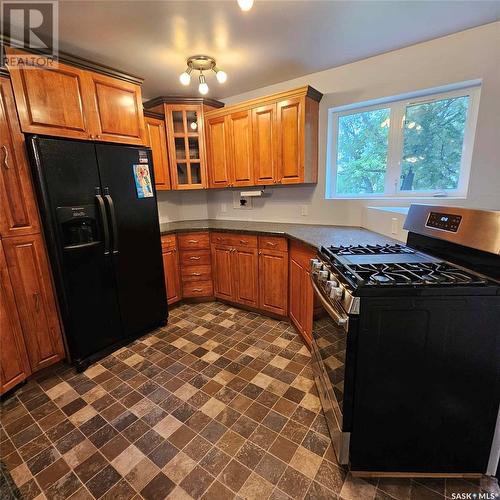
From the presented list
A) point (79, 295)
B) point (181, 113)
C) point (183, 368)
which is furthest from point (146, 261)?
point (181, 113)

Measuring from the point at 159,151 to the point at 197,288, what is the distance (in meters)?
1.66

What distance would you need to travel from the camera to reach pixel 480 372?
113cm

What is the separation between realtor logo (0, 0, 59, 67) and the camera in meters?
1.56

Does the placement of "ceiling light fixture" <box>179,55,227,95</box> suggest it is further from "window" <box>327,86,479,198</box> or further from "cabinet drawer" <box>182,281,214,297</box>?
"cabinet drawer" <box>182,281,214,297</box>

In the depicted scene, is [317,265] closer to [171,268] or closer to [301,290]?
[301,290]

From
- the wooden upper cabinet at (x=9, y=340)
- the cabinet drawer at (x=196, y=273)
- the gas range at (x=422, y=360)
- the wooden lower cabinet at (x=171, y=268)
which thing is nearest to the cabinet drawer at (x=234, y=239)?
the cabinet drawer at (x=196, y=273)

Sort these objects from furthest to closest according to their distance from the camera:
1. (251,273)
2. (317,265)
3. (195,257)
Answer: (195,257) → (251,273) → (317,265)

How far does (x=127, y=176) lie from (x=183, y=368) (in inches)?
64.5

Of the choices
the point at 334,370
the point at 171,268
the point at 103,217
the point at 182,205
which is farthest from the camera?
the point at 182,205

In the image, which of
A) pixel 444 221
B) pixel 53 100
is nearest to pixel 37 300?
pixel 53 100

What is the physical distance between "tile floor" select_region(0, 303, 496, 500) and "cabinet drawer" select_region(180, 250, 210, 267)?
108 cm

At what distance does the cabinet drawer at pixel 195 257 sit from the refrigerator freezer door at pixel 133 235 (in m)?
0.54

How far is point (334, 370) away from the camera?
138cm

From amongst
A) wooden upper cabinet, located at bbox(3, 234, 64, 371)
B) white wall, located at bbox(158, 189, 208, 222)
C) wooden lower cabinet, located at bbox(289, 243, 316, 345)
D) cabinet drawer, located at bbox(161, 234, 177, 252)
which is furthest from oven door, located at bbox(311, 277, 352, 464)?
white wall, located at bbox(158, 189, 208, 222)
